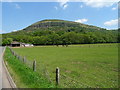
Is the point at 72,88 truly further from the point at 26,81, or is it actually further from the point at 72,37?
the point at 72,37

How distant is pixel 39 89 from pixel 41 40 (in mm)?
105439

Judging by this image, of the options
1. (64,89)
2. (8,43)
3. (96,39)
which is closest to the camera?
(64,89)

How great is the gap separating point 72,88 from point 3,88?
3259 millimetres

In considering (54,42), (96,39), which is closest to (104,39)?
(96,39)

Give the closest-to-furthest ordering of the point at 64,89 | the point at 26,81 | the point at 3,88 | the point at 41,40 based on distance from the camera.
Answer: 1. the point at 64,89
2. the point at 3,88
3. the point at 26,81
4. the point at 41,40

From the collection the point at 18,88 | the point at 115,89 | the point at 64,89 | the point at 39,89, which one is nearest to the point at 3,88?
the point at 18,88

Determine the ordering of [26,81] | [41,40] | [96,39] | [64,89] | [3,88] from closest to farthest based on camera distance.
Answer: [64,89]
[3,88]
[26,81]
[41,40]
[96,39]

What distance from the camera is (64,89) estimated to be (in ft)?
19.4

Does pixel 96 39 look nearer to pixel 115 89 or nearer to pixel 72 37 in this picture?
pixel 72 37

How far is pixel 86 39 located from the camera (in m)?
112

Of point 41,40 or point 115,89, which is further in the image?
point 41,40

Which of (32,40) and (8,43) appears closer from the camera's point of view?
(8,43)

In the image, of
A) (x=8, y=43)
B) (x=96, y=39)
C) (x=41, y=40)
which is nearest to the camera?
(x=8, y=43)

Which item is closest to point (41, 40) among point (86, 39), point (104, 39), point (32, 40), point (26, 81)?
point (32, 40)
